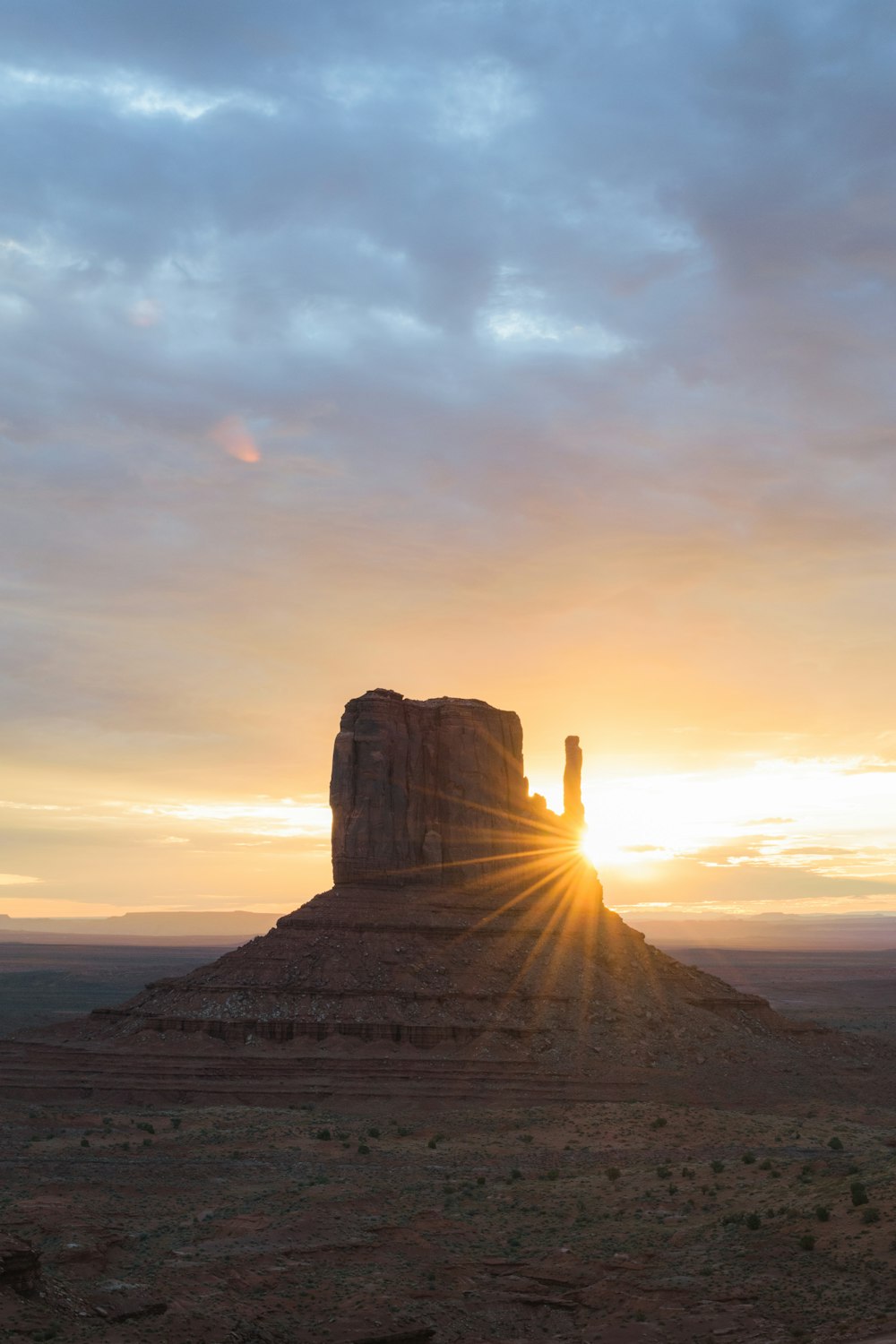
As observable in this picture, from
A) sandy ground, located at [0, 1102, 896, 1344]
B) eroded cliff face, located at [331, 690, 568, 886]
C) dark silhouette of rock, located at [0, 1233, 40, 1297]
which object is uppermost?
eroded cliff face, located at [331, 690, 568, 886]

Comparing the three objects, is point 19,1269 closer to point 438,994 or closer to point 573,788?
point 438,994

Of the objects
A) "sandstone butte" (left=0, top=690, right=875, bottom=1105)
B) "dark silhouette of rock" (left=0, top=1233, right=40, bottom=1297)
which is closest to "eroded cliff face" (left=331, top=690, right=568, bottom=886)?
"sandstone butte" (left=0, top=690, right=875, bottom=1105)

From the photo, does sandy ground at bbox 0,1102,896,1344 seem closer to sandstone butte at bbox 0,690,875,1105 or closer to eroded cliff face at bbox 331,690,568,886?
sandstone butte at bbox 0,690,875,1105

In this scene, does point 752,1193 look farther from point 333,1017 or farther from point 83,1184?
point 333,1017

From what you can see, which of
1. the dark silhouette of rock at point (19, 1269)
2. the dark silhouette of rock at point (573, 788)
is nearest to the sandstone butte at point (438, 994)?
the dark silhouette of rock at point (573, 788)

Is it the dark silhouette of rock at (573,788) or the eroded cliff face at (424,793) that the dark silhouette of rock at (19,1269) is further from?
the dark silhouette of rock at (573,788)

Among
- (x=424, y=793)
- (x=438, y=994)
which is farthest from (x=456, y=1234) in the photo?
(x=424, y=793)

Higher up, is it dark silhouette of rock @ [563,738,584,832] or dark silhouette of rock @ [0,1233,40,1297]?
dark silhouette of rock @ [563,738,584,832]
